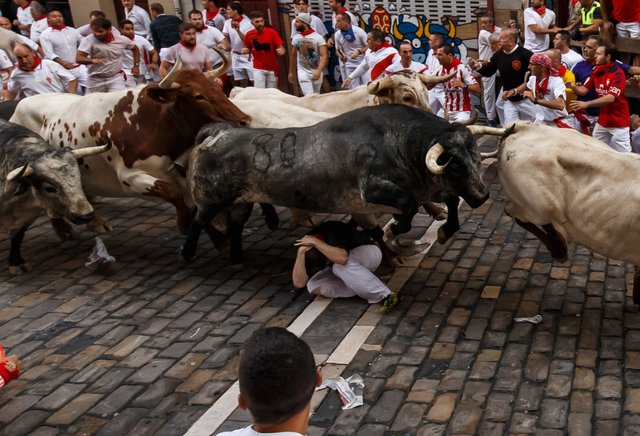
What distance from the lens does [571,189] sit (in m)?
7.50

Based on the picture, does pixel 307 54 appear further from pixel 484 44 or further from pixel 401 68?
pixel 484 44

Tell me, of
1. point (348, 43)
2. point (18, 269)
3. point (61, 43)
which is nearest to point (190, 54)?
point (61, 43)

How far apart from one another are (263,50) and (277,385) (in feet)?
45.8

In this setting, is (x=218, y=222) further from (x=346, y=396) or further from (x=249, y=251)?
(x=346, y=396)

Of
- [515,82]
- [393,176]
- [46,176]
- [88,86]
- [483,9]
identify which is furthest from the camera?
[483,9]

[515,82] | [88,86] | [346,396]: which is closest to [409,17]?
[515,82]

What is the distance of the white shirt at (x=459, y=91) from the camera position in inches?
512

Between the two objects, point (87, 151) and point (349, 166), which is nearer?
point (349, 166)

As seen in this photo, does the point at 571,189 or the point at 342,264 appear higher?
the point at 571,189

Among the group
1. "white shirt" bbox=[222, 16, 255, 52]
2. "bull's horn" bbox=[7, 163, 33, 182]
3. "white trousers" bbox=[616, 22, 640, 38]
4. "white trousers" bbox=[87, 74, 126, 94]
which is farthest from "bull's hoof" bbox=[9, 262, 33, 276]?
"white trousers" bbox=[616, 22, 640, 38]

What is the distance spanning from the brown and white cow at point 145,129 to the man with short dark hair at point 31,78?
271 centimetres

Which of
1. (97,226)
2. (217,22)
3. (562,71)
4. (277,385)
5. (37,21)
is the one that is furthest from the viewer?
(37,21)

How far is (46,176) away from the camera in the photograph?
933 cm

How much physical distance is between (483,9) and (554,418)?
11483mm
